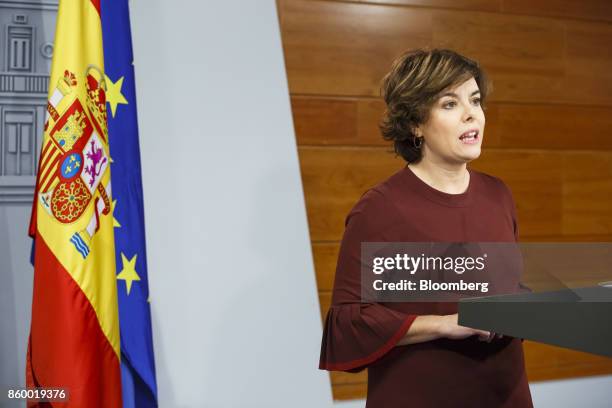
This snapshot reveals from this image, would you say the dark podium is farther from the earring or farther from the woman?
the earring

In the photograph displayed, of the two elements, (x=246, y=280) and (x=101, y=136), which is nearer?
(x=101, y=136)

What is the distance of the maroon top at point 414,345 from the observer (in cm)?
123

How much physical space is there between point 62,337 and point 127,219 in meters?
0.42

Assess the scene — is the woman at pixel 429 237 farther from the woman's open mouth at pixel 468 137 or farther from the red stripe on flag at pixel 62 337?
the red stripe on flag at pixel 62 337

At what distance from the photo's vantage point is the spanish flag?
1.86 meters

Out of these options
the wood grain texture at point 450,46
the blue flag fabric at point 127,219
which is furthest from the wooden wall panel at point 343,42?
the blue flag fabric at point 127,219

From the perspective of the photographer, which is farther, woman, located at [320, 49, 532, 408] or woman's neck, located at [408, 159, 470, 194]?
woman's neck, located at [408, 159, 470, 194]

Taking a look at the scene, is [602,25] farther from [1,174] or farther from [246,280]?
[1,174]

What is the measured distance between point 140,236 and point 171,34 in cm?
85

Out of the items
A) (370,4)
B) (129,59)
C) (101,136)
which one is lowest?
(101,136)

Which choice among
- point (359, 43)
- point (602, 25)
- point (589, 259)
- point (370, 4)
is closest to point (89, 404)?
point (589, 259)

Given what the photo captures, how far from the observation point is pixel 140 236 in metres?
2.07

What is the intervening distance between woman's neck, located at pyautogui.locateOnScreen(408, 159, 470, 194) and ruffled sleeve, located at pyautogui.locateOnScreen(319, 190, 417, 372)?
125 millimetres

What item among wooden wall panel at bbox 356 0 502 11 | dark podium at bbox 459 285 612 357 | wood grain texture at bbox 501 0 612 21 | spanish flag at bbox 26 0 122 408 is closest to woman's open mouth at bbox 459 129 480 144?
dark podium at bbox 459 285 612 357
